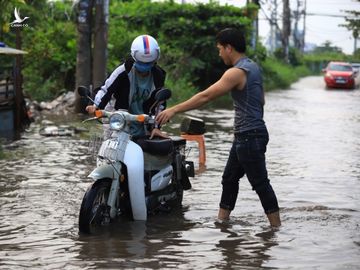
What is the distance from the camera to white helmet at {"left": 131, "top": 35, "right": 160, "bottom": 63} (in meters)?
Answer: 7.17

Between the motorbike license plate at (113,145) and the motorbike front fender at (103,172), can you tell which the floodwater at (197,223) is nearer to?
the motorbike front fender at (103,172)

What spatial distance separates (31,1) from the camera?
2219 cm

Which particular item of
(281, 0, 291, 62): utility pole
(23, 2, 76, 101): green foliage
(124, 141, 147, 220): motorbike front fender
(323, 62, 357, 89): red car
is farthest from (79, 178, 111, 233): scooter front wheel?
(281, 0, 291, 62): utility pole

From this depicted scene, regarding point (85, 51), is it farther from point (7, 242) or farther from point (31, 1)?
point (7, 242)

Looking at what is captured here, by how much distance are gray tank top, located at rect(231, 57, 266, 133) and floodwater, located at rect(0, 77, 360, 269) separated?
3.34 feet

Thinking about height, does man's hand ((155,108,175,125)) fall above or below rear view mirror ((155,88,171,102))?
below

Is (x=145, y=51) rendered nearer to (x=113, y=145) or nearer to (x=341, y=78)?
(x=113, y=145)

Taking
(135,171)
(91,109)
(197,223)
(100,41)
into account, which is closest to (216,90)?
(135,171)

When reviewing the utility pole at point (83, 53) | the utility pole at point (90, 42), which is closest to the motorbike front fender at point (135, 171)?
the utility pole at point (90, 42)

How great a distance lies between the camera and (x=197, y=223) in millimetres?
7434

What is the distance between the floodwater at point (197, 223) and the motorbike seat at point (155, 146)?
2.31 feet

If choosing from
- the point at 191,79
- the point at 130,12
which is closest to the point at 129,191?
the point at 191,79

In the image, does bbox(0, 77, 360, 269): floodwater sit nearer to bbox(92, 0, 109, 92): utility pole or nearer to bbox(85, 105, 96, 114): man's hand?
bbox(85, 105, 96, 114): man's hand

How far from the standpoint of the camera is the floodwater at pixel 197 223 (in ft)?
19.8
